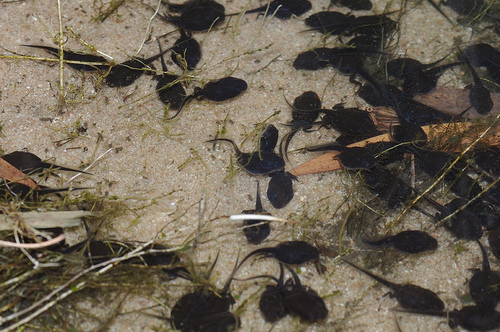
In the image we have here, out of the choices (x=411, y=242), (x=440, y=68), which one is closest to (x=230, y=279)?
(x=411, y=242)

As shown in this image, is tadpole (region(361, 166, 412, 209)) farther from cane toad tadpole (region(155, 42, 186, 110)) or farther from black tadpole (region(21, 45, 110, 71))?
black tadpole (region(21, 45, 110, 71))

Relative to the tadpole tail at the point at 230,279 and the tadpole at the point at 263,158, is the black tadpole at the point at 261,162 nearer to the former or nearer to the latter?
the tadpole at the point at 263,158

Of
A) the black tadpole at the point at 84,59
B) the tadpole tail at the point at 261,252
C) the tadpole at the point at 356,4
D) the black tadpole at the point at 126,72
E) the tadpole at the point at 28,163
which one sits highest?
the tadpole at the point at 356,4

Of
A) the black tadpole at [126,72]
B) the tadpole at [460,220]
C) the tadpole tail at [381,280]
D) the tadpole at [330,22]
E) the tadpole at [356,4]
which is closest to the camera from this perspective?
the tadpole tail at [381,280]

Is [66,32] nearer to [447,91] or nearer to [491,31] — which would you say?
[447,91]

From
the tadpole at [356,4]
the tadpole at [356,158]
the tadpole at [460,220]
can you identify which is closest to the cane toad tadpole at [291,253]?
the tadpole at [356,158]

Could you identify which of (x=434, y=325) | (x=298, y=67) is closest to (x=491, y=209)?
(x=434, y=325)

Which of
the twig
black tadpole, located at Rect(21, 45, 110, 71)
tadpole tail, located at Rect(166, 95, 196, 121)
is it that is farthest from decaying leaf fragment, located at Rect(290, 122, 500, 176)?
black tadpole, located at Rect(21, 45, 110, 71)
